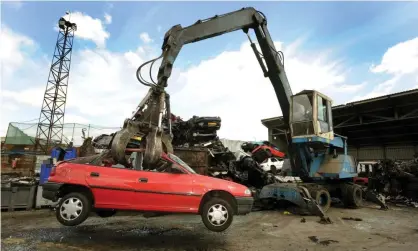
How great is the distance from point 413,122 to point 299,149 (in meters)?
10.2

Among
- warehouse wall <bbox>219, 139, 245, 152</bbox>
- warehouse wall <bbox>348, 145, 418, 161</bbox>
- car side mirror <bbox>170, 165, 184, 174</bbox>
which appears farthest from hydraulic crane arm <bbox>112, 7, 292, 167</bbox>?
warehouse wall <bbox>348, 145, 418, 161</bbox>

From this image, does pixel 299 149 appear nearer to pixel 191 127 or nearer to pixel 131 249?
pixel 191 127

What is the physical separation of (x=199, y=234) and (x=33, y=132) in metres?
21.2

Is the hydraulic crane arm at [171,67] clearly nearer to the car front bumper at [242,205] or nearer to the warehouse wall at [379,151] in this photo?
the car front bumper at [242,205]

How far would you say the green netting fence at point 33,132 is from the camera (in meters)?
20.5

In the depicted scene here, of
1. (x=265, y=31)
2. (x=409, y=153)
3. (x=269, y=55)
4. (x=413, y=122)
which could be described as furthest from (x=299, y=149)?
(x=409, y=153)

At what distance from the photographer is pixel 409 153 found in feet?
61.6

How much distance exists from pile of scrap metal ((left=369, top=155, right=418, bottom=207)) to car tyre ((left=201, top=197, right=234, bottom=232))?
33.7 feet

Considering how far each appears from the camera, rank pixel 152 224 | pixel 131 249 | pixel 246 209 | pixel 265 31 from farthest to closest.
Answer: pixel 265 31
pixel 152 224
pixel 246 209
pixel 131 249

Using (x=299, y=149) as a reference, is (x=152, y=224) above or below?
below

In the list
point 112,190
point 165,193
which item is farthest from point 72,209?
point 165,193

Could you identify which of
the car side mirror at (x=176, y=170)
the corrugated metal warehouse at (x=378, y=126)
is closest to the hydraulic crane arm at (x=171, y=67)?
the car side mirror at (x=176, y=170)

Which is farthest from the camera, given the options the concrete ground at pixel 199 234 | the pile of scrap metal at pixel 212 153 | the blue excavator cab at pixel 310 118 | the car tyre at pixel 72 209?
the pile of scrap metal at pixel 212 153

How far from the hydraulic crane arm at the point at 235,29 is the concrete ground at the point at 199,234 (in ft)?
11.1
